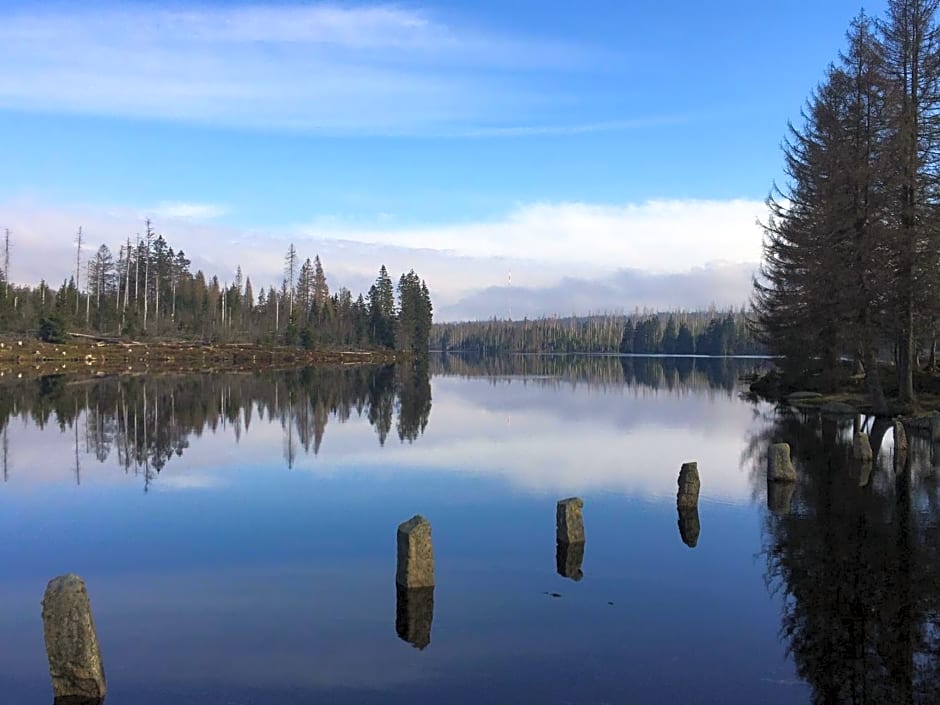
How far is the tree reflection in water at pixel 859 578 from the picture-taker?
7094 mm

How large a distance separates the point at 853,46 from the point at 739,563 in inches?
1120

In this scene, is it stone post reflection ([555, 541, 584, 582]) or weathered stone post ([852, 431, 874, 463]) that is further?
weathered stone post ([852, 431, 874, 463])

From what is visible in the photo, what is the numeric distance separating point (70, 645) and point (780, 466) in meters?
14.2

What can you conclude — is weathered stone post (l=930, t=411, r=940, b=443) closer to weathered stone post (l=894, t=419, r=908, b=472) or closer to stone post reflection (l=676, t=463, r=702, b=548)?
weathered stone post (l=894, t=419, r=908, b=472)

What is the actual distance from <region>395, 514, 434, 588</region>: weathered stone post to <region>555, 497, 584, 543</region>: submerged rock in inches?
109

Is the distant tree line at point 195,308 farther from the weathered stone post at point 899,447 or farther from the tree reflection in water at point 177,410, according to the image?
the weathered stone post at point 899,447

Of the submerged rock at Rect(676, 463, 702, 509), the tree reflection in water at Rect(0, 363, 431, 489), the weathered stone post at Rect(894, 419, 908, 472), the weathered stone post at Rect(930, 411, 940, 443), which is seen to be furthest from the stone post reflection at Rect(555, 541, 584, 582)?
the weathered stone post at Rect(930, 411, 940, 443)

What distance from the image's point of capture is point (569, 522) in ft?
38.5

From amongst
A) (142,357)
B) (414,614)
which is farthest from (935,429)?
(142,357)

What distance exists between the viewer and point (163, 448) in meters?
22.5

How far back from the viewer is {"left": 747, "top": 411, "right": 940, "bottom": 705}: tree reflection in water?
7094mm

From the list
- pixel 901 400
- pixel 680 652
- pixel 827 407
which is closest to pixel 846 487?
pixel 680 652

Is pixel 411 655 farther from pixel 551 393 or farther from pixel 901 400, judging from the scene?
pixel 551 393

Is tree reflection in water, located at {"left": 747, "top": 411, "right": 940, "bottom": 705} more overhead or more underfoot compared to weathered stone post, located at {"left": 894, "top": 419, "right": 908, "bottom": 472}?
more underfoot
